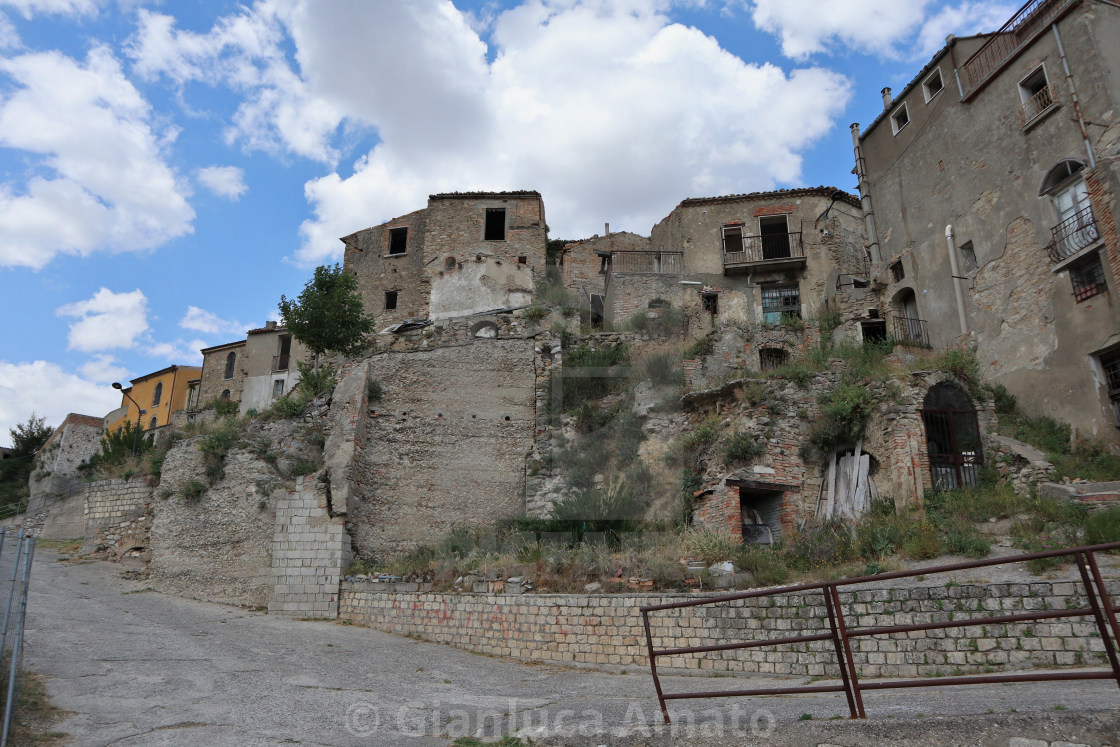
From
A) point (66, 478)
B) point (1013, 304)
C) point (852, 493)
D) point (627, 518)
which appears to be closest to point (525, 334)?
point (627, 518)

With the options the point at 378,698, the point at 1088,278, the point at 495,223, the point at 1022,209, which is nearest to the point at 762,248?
the point at 1022,209

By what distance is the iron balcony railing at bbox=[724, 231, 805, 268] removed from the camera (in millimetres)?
25719

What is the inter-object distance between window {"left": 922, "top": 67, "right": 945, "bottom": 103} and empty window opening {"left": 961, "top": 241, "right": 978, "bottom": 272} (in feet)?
17.5

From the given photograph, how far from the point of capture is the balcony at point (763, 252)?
25.5 metres

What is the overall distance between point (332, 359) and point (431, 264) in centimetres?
602

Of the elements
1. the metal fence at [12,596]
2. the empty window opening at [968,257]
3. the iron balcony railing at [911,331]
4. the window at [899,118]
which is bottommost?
the metal fence at [12,596]

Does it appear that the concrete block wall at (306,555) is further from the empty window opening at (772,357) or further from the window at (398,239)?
the window at (398,239)

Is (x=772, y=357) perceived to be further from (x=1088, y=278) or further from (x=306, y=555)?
(x=306, y=555)

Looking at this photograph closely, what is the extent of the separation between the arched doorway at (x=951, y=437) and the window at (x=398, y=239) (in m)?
20.8

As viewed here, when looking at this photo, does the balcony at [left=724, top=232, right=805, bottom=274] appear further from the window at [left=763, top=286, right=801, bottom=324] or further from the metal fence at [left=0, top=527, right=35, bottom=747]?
the metal fence at [left=0, top=527, right=35, bottom=747]

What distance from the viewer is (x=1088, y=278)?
15.8 metres

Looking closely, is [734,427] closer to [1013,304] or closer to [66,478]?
[1013,304]

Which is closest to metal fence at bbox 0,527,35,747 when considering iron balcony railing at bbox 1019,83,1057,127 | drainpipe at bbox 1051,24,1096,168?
drainpipe at bbox 1051,24,1096,168

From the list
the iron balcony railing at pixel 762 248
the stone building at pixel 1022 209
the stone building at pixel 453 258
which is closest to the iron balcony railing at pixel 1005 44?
the stone building at pixel 1022 209
